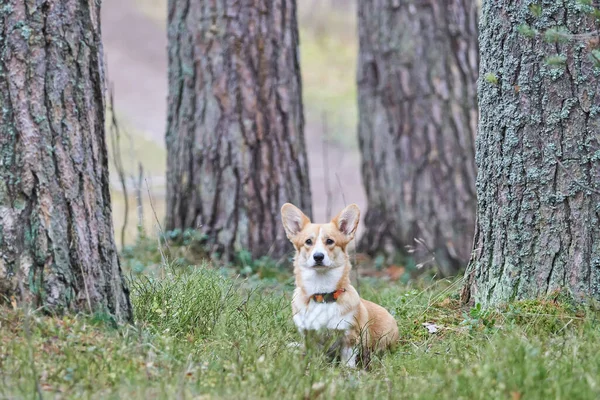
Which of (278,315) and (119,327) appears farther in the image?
(278,315)

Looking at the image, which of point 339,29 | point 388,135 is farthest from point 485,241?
point 339,29

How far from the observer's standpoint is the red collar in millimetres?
4328

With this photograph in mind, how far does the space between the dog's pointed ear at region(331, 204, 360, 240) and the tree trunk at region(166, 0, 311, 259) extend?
208 cm

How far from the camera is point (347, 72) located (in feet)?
53.0

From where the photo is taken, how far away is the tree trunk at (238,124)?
6672 mm

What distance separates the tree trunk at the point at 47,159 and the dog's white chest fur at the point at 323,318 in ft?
4.04

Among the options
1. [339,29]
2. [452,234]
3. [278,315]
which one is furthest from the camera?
[339,29]

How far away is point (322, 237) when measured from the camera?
177 inches

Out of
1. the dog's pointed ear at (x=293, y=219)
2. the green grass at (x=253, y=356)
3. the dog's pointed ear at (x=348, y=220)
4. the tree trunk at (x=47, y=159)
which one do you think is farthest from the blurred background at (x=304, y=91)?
the tree trunk at (x=47, y=159)

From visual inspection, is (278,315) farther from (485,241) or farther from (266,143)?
(266,143)

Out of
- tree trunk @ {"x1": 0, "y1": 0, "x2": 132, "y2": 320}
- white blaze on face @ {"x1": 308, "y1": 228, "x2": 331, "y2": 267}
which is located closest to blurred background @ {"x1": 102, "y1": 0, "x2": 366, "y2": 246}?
white blaze on face @ {"x1": 308, "y1": 228, "x2": 331, "y2": 267}

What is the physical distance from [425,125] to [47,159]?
17.1 feet

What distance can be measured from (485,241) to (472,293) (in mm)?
371

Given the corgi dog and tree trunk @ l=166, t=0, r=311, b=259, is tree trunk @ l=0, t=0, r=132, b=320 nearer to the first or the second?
the corgi dog
